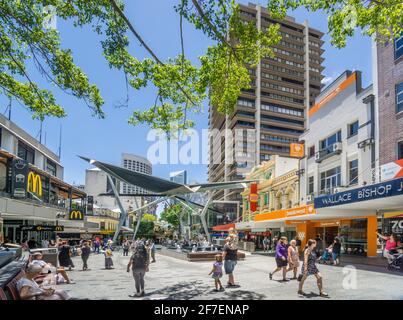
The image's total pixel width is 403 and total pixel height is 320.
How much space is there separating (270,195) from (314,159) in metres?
12.0

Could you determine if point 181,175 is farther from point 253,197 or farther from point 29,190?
point 29,190

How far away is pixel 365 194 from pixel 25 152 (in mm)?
32019

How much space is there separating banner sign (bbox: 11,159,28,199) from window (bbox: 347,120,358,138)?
21.2 m

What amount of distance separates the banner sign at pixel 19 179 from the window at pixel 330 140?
2134 centimetres

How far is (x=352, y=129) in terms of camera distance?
25.5 m

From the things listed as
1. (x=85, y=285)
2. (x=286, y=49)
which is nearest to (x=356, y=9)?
(x=85, y=285)

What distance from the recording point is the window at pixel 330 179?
26.6m

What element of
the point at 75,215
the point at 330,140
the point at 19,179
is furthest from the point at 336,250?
the point at 75,215

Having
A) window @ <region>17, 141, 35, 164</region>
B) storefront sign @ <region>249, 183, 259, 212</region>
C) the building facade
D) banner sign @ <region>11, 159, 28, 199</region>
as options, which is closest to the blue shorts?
the building facade

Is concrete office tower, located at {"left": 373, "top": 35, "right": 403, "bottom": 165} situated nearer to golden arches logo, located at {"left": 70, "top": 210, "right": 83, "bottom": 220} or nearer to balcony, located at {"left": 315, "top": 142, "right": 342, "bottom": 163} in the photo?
balcony, located at {"left": 315, "top": 142, "right": 342, "bottom": 163}

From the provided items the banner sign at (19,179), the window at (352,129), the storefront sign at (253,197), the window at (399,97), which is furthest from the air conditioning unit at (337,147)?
the banner sign at (19,179)

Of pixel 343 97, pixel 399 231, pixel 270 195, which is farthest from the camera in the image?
pixel 270 195
